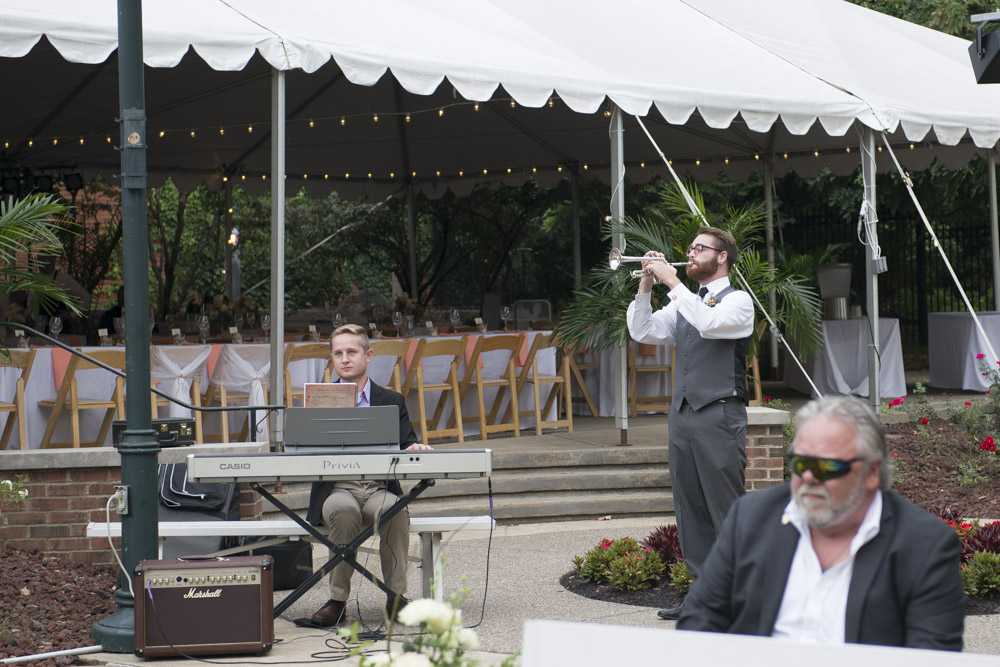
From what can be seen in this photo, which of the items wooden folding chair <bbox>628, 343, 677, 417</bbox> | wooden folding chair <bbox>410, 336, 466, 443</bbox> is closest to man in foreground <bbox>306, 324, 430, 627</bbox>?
wooden folding chair <bbox>410, 336, 466, 443</bbox>

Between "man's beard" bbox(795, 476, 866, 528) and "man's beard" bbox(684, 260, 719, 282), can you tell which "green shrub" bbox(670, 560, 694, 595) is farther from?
"man's beard" bbox(795, 476, 866, 528)

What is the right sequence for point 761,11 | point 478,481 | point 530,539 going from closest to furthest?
1. point 530,539
2. point 478,481
3. point 761,11

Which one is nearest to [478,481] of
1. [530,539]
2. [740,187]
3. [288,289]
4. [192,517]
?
[530,539]

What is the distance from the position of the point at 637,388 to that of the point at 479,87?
4.06 metres

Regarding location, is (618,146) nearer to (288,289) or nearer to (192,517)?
(192,517)

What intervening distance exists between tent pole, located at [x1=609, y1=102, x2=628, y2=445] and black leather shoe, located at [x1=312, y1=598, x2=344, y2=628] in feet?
12.6

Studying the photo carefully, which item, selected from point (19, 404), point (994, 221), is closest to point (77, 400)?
point (19, 404)

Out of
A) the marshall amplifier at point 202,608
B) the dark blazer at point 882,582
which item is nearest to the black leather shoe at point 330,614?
the marshall amplifier at point 202,608

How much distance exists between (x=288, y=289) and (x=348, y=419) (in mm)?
19624

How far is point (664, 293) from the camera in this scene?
9641 mm

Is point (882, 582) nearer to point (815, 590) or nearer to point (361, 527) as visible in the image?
point (815, 590)

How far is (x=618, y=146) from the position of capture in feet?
31.5

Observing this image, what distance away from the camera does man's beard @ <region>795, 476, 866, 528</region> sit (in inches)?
110

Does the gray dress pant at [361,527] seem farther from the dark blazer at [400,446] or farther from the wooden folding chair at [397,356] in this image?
the wooden folding chair at [397,356]
